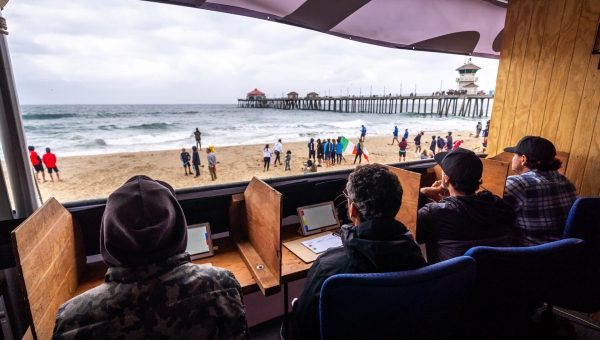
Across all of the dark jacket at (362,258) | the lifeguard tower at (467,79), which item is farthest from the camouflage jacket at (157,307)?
the lifeguard tower at (467,79)

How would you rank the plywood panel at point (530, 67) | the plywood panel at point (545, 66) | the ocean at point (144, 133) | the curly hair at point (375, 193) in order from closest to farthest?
the curly hair at point (375, 193)
the plywood panel at point (545, 66)
the plywood panel at point (530, 67)
the ocean at point (144, 133)

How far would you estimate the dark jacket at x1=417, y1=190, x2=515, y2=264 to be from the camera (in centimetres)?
127

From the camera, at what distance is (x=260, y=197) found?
5.10ft

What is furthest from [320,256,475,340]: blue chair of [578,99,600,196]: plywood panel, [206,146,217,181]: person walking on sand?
[206,146,217,181]: person walking on sand

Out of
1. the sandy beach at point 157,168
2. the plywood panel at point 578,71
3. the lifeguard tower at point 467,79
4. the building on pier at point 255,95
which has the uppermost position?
the lifeguard tower at point 467,79

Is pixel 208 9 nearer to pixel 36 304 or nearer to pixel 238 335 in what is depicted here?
pixel 36 304

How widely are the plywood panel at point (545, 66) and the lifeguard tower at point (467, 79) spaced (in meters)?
36.0

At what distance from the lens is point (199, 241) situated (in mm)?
1709

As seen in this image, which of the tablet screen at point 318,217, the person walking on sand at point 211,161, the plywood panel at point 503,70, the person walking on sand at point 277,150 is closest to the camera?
the tablet screen at point 318,217

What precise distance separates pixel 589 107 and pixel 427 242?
6.62ft

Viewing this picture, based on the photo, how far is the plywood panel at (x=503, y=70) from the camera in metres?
2.68

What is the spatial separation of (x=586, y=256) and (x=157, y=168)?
455 inches

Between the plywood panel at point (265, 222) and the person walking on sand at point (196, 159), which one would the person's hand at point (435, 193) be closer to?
the plywood panel at point (265, 222)

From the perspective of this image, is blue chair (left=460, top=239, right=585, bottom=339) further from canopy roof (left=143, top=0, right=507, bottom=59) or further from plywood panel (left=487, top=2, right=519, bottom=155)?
plywood panel (left=487, top=2, right=519, bottom=155)
